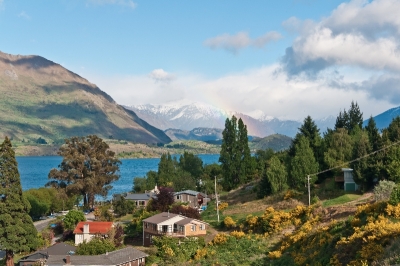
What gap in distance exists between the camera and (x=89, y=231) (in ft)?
191

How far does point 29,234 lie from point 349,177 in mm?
40856

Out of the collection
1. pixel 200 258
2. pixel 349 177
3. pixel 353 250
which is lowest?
pixel 200 258

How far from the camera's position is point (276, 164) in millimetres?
68000

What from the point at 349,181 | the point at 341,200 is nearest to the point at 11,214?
the point at 341,200

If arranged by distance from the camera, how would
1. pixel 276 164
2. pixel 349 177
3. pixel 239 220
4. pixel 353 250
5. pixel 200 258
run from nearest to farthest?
pixel 353 250, pixel 200 258, pixel 239 220, pixel 349 177, pixel 276 164

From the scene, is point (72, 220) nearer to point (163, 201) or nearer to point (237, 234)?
point (163, 201)

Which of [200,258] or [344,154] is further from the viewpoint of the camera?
[344,154]

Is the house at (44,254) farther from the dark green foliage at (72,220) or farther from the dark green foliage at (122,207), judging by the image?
the dark green foliage at (122,207)

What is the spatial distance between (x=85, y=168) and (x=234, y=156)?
28.6m

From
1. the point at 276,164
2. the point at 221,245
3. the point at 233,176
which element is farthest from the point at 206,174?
the point at 221,245

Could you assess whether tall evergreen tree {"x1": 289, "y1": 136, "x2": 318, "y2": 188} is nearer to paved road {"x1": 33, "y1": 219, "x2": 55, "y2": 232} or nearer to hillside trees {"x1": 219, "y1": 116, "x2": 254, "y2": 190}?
hillside trees {"x1": 219, "y1": 116, "x2": 254, "y2": 190}

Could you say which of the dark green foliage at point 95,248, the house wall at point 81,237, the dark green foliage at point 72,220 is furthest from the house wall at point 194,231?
the dark green foliage at point 72,220

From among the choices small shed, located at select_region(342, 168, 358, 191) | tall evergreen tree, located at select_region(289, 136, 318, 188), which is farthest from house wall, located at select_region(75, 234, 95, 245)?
small shed, located at select_region(342, 168, 358, 191)

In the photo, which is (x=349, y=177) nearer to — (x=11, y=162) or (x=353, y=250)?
(x=353, y=250)
